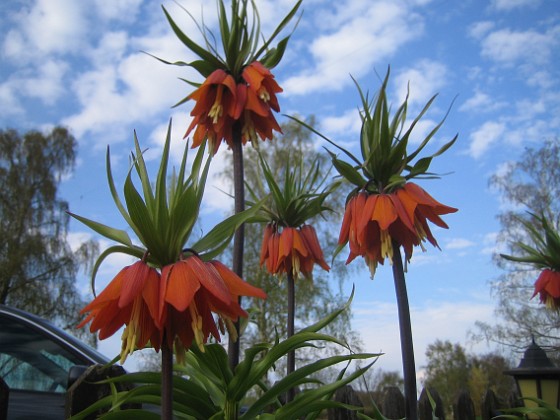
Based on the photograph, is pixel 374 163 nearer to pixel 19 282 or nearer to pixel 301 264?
pixel 301 264

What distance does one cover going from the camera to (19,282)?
18.7 metres

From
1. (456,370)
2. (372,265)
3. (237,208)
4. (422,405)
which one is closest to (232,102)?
(237,208)

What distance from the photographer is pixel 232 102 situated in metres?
3.06

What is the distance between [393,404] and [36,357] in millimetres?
1944

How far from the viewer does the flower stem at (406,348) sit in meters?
1.96

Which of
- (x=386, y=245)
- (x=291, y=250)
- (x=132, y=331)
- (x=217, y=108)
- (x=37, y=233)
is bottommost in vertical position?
(x=132, y=331)

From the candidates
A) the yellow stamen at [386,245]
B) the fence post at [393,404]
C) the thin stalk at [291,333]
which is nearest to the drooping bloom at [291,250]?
the thin stalk at [291,333]

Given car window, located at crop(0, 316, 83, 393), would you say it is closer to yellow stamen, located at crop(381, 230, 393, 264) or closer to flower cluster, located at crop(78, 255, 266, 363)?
yellow stamen, located at crop(381, 230, 393, 264)

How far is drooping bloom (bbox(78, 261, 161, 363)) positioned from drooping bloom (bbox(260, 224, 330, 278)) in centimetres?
197

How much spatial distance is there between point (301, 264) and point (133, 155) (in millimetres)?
2148

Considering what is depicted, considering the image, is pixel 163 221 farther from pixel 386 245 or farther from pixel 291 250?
pixel 291 250

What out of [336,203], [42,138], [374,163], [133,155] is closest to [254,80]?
[374,163]

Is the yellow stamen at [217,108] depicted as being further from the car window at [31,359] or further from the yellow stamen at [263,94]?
the car window at [31,359]

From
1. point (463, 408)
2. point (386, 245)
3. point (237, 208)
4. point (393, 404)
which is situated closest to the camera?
point (386, 245)
